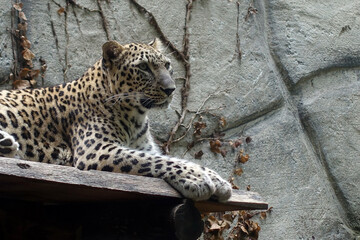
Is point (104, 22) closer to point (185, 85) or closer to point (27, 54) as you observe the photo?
point (27, 54)

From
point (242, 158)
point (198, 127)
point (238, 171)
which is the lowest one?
point (238, 171)

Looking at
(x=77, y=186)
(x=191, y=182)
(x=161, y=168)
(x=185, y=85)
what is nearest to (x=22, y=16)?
(x=185, y=85)

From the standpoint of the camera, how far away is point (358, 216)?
7254 millimetres

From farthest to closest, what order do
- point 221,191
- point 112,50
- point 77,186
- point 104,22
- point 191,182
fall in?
point 104,22 → point 112,50 → point 221,191 → point 191,182 → point 77,186

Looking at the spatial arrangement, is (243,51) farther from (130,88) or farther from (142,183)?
(142,183)

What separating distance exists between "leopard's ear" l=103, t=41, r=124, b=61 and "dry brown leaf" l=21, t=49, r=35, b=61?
1.04m

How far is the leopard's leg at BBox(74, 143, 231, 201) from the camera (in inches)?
168

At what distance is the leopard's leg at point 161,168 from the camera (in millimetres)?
4277

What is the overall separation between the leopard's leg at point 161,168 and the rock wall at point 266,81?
1721 mm

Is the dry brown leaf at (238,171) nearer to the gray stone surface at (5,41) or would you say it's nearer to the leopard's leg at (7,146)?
the gray stone surface at (5,41)

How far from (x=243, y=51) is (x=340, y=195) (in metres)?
1.82

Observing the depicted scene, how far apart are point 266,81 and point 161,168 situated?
3104mm

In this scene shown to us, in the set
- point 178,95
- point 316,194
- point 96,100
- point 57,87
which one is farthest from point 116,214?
point 316,194

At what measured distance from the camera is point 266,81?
7301 mm
